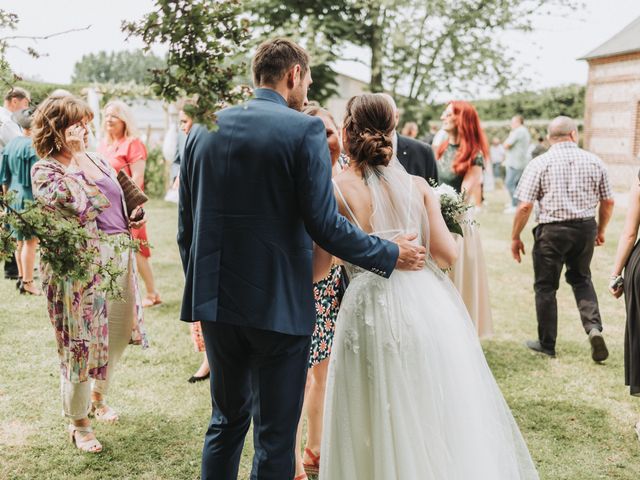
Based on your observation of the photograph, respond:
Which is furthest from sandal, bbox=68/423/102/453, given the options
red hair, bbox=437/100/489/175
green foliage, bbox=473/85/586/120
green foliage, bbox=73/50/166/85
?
green foliage, bbox=73/50/166/85

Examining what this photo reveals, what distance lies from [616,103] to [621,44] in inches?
91.6

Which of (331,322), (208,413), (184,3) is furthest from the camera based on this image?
(208,413)

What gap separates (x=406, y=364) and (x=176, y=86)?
1610 millimetres

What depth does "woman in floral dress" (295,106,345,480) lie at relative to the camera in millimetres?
3586

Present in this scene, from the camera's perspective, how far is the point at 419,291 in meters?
3.03

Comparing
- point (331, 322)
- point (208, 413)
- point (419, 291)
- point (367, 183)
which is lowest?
point (208, 413)

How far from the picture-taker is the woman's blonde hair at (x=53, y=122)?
361 cm

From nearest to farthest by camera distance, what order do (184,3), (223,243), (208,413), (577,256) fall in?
1. (184,3)
2. (223,243)
3. (208,413)
4. (577,256)

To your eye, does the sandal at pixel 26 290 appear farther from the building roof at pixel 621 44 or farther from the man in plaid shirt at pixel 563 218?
the building roof at pixel 621 44

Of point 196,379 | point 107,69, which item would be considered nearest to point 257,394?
point 196,379

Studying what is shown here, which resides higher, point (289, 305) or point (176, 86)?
point (176, 86)

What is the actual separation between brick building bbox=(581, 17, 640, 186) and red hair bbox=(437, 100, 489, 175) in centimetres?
2047

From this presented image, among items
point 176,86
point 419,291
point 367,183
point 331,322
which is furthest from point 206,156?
point 331,322

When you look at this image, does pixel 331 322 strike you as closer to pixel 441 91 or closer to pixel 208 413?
pixel 208 413
